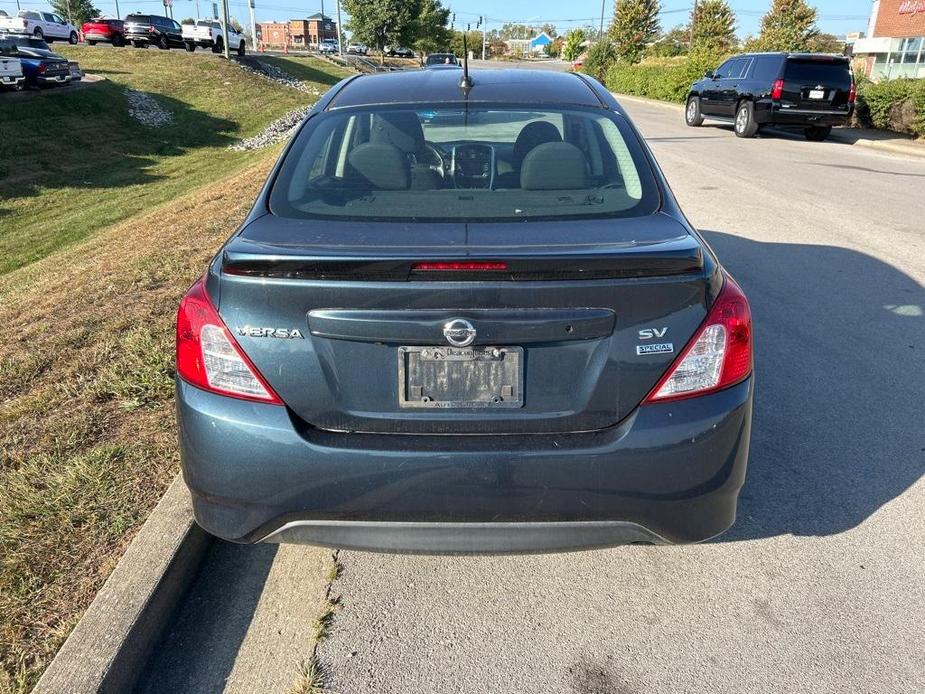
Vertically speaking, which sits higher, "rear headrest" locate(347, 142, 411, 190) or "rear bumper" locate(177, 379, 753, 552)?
"rear headrest" locate(347, 142, 411, 190)

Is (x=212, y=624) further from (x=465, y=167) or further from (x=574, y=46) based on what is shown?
(x=574, y=46)

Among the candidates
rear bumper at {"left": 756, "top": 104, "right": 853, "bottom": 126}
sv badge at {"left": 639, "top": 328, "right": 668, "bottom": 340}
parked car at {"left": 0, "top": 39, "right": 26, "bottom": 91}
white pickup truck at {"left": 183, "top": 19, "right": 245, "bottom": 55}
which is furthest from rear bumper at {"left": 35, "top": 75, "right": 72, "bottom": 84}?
sv badge at {"left": 639, "top": 328, "right": 668, "bottom": 340}

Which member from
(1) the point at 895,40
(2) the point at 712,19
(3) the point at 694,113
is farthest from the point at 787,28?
(3) the point at 694,113

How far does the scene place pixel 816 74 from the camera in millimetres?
17469

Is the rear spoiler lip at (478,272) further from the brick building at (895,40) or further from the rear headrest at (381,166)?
the brick building at (895,40)

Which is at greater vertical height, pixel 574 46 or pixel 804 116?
pixel 574 46

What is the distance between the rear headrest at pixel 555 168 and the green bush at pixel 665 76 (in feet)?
105

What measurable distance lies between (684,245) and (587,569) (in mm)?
1341

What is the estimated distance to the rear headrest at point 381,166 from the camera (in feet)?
9.80

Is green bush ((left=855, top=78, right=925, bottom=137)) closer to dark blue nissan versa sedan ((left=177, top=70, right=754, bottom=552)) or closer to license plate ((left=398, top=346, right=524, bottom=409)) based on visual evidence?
dark blue nissan versa sedan ((left=177, top=70, right=754, bottom=552))

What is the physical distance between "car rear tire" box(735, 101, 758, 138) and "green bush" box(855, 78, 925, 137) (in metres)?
3.66

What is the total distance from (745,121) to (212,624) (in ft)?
62.6

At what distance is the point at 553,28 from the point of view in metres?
153

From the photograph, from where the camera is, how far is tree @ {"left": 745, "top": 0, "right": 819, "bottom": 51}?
143 feet
